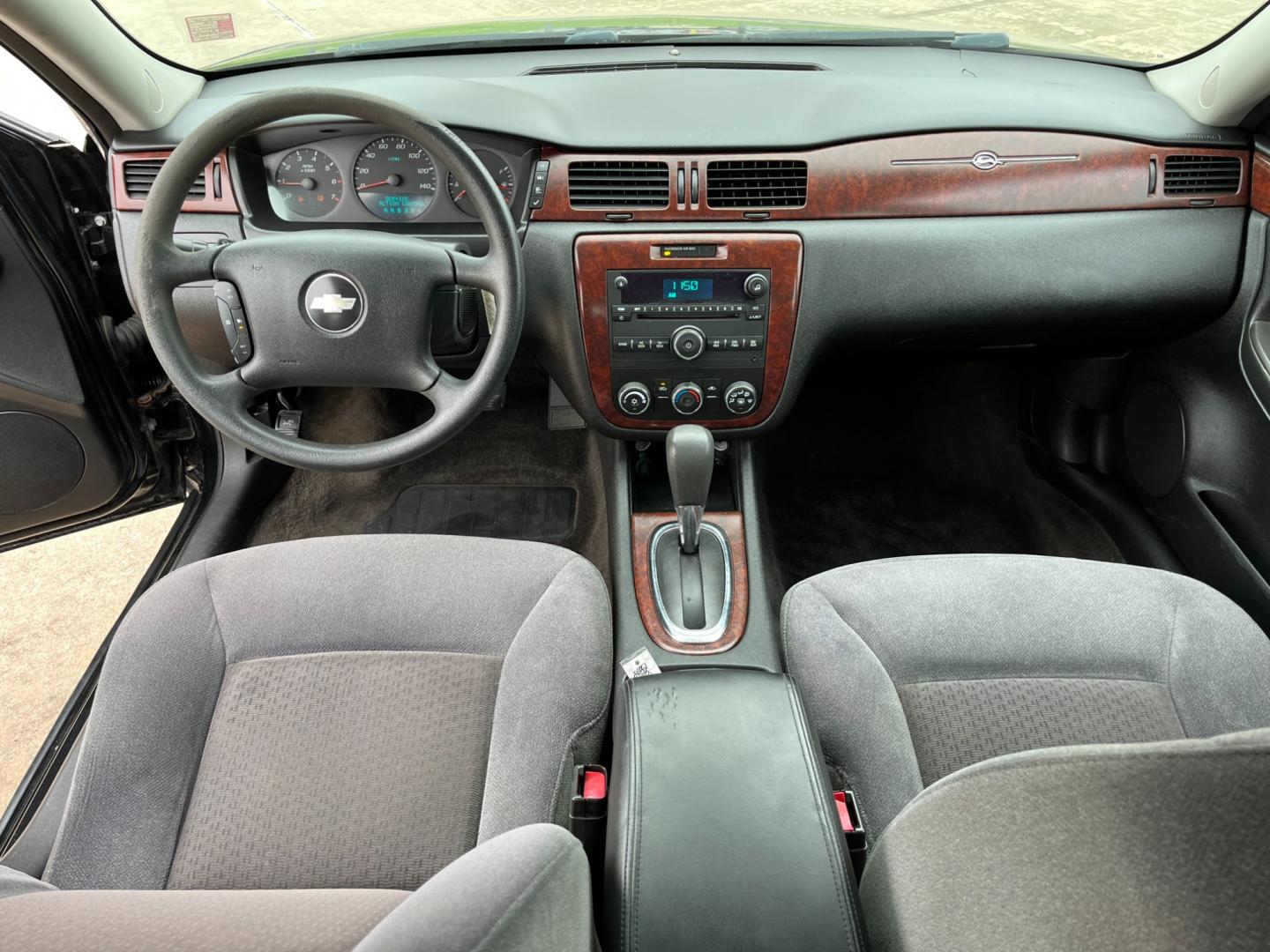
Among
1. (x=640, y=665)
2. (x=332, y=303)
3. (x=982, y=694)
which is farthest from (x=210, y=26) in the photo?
→ (x=982, y=694)

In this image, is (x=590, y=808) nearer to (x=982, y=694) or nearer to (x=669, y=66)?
(x=982, y=694)

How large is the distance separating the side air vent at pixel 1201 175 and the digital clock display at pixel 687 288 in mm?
810

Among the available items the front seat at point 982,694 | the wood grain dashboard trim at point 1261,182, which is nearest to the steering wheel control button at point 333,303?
the front seat at point 982,694

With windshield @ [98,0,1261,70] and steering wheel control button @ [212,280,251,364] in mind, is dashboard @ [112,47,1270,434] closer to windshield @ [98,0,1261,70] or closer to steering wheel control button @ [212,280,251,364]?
windshield @ [98,0,1261,70]

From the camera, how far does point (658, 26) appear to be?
150 centimetres

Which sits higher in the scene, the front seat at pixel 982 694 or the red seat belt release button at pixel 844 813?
Result: the front seat at pixel 982 694

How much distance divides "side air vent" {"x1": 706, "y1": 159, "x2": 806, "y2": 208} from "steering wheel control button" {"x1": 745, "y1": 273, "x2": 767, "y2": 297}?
12cm

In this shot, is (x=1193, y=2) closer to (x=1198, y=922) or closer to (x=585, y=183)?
(x=585, y=183)

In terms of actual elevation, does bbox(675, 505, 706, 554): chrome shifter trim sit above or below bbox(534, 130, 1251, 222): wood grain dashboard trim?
below

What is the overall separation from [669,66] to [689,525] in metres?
0.80

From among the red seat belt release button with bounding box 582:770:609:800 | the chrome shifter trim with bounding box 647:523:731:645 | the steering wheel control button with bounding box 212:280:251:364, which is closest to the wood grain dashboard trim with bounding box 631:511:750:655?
the chrome shifter trim with bounding box 647:523:731:645

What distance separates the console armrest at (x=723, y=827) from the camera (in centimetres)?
79

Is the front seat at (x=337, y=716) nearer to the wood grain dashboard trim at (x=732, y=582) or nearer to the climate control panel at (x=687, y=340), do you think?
the wood grain dashboard trim at (x=732, y=582)

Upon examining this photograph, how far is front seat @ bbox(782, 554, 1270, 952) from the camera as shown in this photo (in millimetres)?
538
